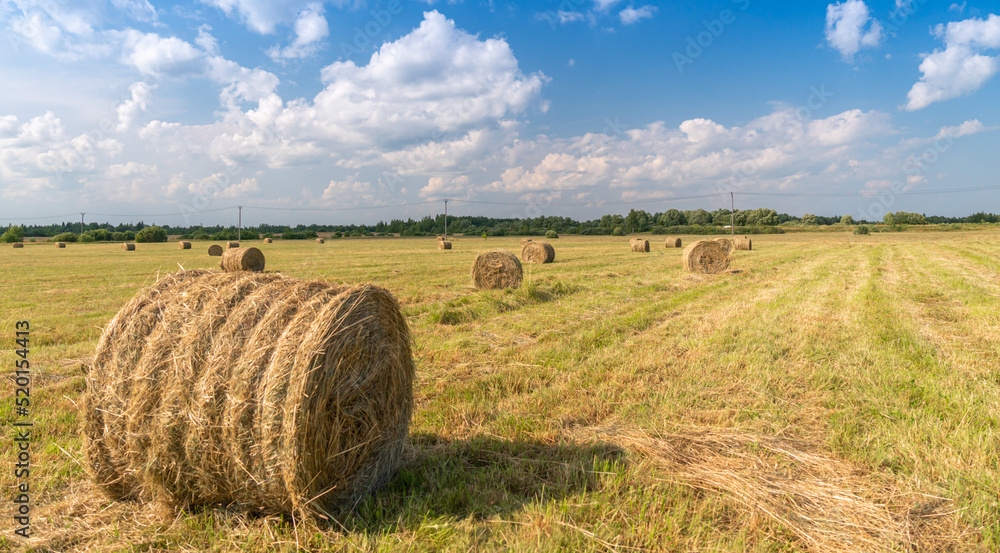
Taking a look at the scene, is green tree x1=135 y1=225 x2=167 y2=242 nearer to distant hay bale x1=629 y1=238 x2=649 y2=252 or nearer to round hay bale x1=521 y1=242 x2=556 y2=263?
round hay bale x1=521 y1=242 x2=556 y2=263

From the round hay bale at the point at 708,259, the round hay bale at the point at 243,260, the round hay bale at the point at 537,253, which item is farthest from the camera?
the round hay bale at the point at 537,253

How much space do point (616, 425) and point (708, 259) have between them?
686 inches

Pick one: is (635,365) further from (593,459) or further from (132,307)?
(132,307)

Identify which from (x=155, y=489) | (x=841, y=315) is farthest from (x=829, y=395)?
(x=155, y=489)

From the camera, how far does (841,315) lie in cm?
1016

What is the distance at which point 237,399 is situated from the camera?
→ 3.22m

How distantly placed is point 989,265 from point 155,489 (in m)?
29.0

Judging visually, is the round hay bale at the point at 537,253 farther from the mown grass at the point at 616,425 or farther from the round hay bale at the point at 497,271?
the mown grass at the point at 616,425

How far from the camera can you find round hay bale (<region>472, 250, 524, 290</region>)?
15.8 meters

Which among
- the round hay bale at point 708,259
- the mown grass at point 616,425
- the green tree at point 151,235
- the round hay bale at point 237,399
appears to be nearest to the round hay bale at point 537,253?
the round hay bale at point 708,259

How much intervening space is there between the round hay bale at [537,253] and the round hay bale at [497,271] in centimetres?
1154

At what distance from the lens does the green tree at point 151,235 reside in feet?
234

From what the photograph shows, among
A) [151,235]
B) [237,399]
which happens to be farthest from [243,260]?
[151,235]

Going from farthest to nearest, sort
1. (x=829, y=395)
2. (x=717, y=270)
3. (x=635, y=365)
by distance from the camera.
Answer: (x=717, y=270) < (x=635, y=365) < (x=829, y=395)
